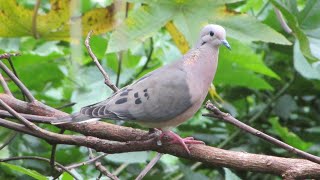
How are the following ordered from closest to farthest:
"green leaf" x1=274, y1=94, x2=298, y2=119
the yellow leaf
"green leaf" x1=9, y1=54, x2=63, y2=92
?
the yellow leaf < "green leaf" x1=9, y1=54, x2=63, y2=92 < "green leaf" x1=274, y1=94, x2=298, y2=119

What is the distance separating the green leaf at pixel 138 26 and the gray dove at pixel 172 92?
0.09 m

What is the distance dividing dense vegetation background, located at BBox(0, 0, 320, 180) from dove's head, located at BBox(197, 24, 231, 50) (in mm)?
17

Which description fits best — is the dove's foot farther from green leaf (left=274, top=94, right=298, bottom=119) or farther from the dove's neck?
green leaf (left=274, top=94, right=298, bottom=119)

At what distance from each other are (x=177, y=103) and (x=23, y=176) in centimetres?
66

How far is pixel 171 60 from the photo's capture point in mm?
2100

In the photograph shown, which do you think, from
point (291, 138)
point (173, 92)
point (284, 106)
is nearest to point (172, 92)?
point (173, 92)

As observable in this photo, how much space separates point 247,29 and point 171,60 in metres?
0.64

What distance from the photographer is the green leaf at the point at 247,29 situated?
1.46 meters

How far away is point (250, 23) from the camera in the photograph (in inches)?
58.6

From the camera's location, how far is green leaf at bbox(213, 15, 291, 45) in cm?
146

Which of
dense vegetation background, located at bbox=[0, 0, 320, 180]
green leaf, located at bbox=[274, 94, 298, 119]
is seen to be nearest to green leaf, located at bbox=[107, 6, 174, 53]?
dense vegetation background, located at bbox=[0, 0, 320, 180]

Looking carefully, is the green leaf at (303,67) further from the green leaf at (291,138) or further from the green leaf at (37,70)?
the green leaf at (37,70)

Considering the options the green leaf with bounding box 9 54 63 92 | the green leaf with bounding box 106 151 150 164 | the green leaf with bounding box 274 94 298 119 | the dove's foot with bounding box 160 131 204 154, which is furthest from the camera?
the green leaf with bounding box 274 94 298 119

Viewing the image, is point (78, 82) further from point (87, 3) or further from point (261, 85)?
point (261, 85)
